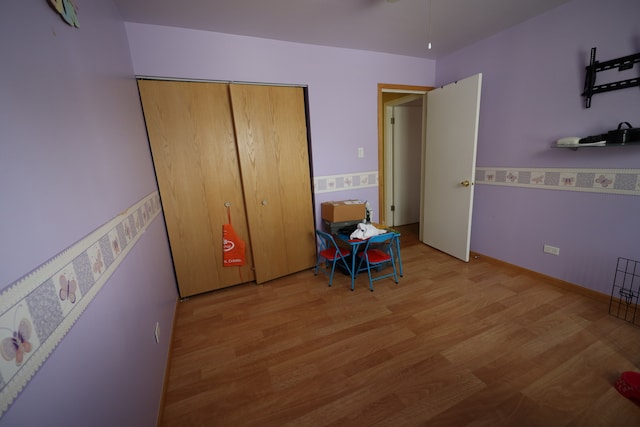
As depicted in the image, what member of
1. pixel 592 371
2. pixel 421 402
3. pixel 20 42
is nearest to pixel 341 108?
pixel 20 42

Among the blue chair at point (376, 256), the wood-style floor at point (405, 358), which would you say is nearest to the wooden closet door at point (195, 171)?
the wood-style floor at point (405, 358)

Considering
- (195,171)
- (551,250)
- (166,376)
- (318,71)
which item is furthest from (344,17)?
(166,376)

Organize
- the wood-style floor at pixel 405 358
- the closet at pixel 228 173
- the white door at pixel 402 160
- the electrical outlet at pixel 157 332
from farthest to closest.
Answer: the white door at pixel 402 160 → the closet at pixel 228 173 → the electrical outlet at pixel 157 332 → the wood-style floor at pixel 405 358

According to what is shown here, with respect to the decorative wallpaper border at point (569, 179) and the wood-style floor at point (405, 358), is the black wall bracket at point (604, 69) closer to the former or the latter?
the decorative wallpaper border at point (569, 179)

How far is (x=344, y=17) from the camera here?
2084mm

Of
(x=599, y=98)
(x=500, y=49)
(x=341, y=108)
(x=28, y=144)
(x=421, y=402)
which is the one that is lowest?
(x=421, y=402)

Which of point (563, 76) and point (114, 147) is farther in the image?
point (563, 76)

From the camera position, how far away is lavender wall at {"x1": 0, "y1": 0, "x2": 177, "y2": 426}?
583mm

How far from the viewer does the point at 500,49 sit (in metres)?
2.54

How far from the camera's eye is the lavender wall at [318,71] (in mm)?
2084

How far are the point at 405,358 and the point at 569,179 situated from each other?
2.15 m

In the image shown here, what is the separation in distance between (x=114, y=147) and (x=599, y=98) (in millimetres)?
3415

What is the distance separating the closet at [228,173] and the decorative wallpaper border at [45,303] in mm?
1355

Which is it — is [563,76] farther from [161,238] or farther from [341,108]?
[161,238]
